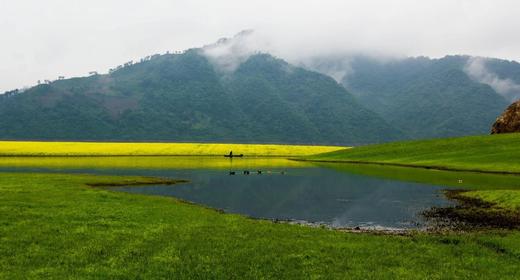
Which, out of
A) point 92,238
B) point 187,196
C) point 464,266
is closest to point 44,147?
point 187,196

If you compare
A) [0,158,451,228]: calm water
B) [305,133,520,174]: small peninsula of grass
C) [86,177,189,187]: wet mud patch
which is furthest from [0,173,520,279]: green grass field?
[305,133,520,174]: small peninsula of grass

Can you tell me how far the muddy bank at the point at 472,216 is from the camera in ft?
134

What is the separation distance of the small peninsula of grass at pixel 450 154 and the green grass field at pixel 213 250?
Result: 8070 centimetres

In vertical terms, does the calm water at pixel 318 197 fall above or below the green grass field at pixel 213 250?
below

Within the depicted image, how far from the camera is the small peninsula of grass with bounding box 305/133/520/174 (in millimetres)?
110938

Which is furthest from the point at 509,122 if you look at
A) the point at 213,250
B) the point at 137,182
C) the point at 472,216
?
the point at 213,250

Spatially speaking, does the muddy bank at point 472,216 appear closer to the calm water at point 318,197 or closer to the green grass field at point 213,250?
the calm water at point 318,197

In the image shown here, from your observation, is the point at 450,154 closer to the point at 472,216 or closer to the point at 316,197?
the point at 316,197

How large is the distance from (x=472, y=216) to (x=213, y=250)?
99.4 ft

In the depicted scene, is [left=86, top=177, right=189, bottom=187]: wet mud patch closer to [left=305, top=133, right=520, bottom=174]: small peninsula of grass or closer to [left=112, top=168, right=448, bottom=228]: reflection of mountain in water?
[left=112, top=168, right=448, bottom=228]: reflection of mountain in water

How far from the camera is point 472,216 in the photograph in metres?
46.2

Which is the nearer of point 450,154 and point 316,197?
point 316,197

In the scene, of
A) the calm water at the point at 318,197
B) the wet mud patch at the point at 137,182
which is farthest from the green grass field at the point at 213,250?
the wet mud patch at the point at 137,182

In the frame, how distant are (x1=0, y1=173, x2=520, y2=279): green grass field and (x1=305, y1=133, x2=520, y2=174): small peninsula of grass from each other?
80.7 meters
